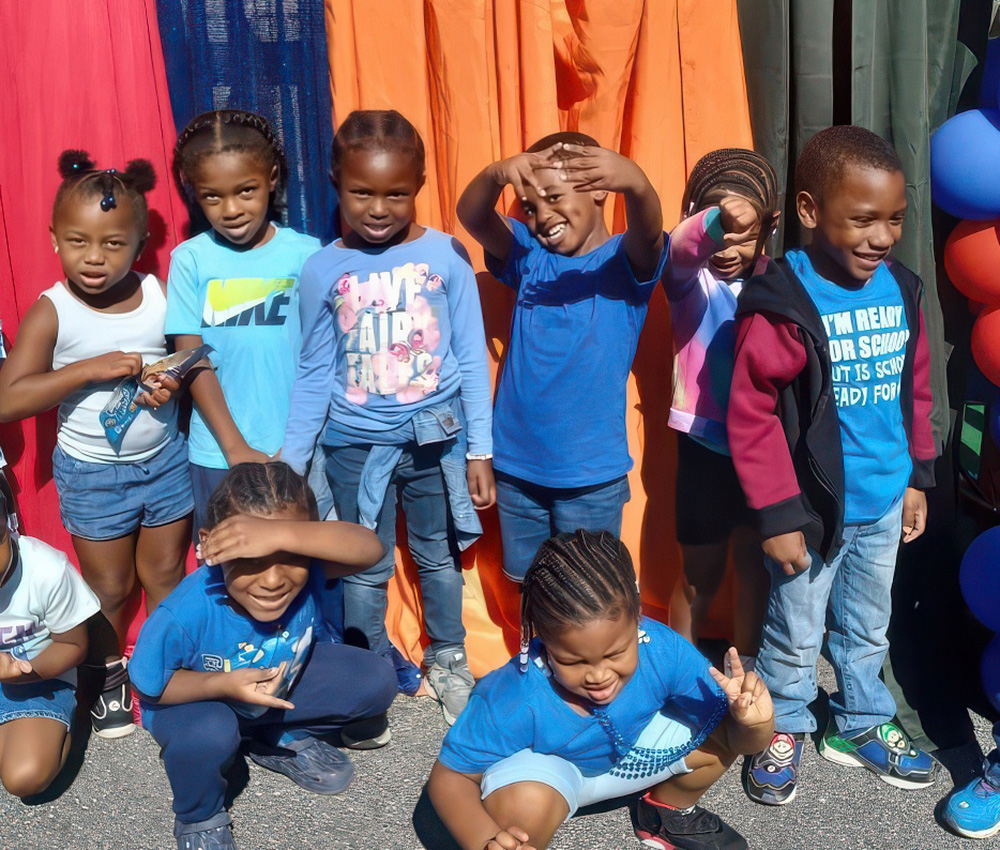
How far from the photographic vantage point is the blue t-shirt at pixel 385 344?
114 inches

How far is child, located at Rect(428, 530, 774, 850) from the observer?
226cm

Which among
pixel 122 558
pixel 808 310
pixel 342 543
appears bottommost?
pixel 122 558

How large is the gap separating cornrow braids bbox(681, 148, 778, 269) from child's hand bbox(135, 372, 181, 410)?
1.47 metres

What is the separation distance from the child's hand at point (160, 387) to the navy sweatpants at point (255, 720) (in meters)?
0.78

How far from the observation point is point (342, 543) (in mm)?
2586

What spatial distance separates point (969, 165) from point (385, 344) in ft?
5.18

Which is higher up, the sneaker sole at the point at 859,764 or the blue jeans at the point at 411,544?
Result: the blue jeans at the point at 411,544

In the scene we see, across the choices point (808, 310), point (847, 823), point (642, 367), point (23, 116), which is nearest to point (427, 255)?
point (642, 367)

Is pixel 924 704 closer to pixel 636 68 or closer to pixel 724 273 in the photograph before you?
pixel 724 273

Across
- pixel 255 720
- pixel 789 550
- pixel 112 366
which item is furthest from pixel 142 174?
pixel 789 550

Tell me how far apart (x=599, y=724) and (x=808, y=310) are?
1069 mm

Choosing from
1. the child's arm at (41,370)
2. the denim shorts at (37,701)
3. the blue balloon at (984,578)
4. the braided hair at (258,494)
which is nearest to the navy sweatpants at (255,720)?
the denim shorts at (37,701)

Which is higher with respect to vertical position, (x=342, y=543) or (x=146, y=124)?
(x=146, y=124)

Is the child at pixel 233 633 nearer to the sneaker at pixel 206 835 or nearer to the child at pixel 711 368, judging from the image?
the sneaker at pixel 206 835
